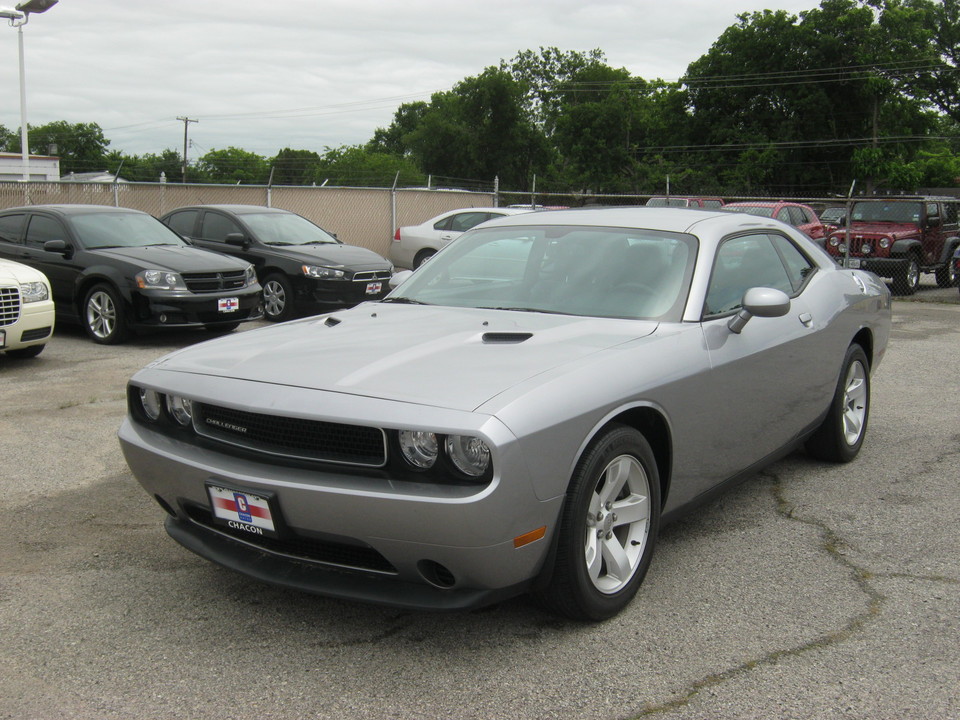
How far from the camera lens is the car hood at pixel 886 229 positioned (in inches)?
671

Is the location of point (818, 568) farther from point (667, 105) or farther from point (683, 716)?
point (667, 105)

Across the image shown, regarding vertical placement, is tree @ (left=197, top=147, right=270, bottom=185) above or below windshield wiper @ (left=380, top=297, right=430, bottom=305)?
above

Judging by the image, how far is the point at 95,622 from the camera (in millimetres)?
3432

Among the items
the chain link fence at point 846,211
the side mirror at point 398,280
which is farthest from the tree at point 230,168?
the side mirror at point 398,280

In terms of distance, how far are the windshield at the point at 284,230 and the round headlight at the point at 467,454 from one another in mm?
10152

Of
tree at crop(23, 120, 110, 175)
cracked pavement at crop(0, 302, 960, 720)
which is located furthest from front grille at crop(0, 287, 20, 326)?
tree at crop(23, 120, 110, 175)

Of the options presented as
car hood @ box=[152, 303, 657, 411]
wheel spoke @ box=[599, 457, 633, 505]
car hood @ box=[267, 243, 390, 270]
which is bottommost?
wheel spoke @ box=[599, 457, 633, 505]

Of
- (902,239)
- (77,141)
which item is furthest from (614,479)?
(77,141)

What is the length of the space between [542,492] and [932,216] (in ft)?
55.2

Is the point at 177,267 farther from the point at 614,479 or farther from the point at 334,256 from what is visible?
the point at 614,479

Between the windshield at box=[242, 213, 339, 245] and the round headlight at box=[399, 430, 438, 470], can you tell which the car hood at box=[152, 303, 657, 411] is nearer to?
the round headlight at box=[399, 430, 438, 470]

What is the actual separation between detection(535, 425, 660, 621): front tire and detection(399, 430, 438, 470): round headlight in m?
0.50

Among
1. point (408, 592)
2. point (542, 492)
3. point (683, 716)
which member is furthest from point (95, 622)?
point (683, 716)

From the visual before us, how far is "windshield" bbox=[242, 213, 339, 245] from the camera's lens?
1273 centimetres
